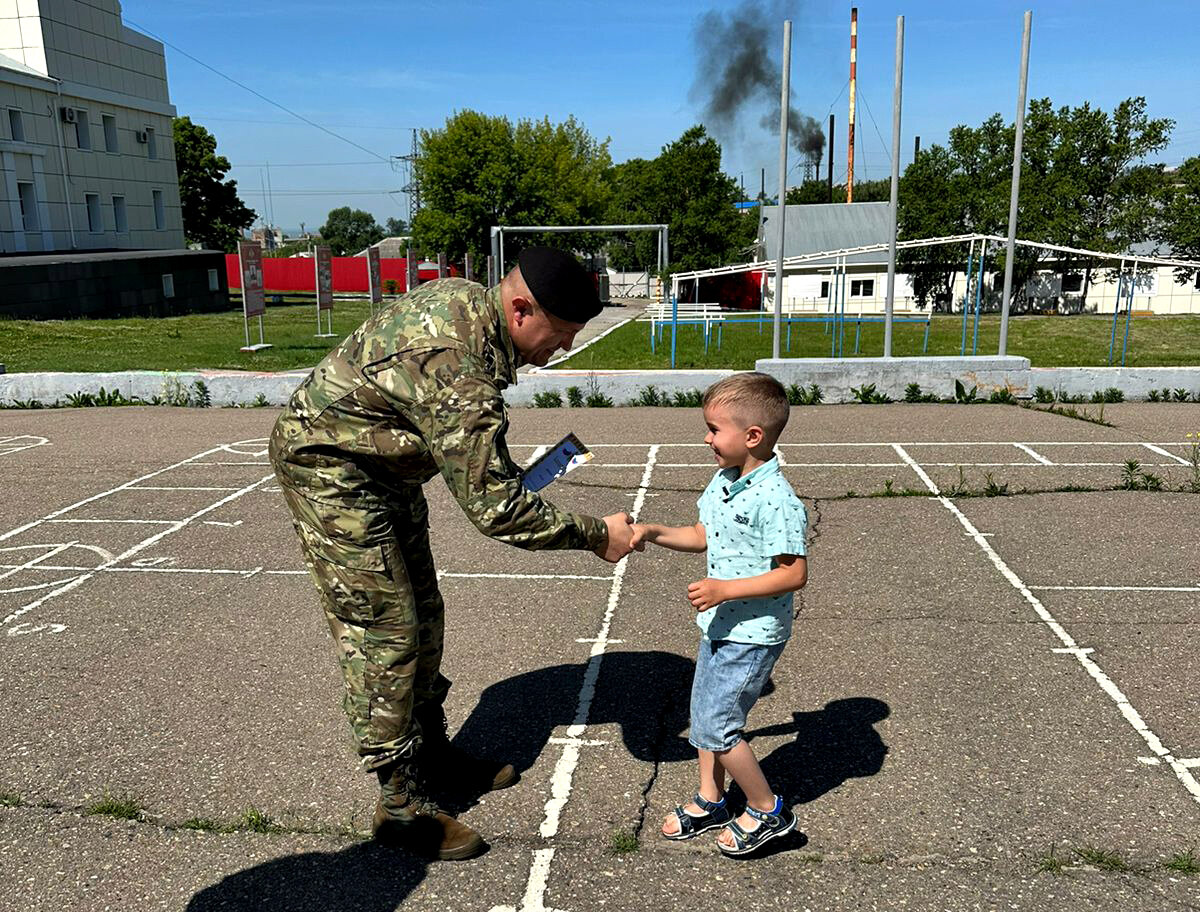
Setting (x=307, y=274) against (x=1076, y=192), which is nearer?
(x=1076, y=192)

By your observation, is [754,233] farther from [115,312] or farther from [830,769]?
[830,769]

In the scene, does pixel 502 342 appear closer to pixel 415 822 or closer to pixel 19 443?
pixel 415 822

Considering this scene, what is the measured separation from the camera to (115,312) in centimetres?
3166

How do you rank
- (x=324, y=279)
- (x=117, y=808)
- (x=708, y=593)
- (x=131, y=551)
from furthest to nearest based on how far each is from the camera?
(x=324, y=279) < (x=131, y=551) < (x=117, y=808) < (x=708, y=593)

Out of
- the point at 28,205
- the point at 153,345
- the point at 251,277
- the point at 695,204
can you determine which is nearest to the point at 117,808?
the point at 251,277

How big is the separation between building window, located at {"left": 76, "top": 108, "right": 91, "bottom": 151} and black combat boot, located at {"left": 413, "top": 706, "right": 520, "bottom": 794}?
37256mm

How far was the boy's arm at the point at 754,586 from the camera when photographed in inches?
117

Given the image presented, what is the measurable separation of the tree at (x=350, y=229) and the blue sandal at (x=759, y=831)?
426ft

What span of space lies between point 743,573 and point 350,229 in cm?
15325

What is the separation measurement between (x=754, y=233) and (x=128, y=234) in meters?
40.0

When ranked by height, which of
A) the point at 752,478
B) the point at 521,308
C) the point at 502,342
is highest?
the point at 521,308

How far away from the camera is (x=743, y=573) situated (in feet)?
10.2

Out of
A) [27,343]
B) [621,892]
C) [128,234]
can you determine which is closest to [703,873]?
[621,892]

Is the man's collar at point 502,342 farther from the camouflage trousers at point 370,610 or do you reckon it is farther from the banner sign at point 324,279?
the banner sign at point 324,279
